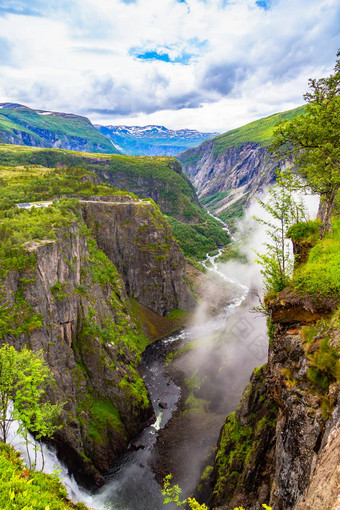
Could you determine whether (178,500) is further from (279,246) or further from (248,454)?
(279,246)

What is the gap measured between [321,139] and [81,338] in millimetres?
48639

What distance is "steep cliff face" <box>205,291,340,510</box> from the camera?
12270 mm

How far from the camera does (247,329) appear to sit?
83.9 meters

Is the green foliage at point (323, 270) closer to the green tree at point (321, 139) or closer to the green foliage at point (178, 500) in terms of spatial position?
the green tree at point (321, 139)

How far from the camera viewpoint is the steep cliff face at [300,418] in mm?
12270

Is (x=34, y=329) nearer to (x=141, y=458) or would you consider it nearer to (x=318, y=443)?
(x=141, y=458)

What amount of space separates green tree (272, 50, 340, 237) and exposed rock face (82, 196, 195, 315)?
73518 mm

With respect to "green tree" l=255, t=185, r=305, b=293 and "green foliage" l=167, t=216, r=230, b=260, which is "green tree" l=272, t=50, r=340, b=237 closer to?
"green tree" l=255, t=185, r=305, b=293

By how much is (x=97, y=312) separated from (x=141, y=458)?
2842cm

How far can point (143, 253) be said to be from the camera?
96.2 meters

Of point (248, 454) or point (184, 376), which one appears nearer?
point (248, 454)

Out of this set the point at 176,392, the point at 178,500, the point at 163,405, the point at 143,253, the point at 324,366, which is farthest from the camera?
the point at 143,253

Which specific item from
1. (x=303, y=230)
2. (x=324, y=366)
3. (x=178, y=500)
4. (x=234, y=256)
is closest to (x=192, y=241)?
(x=234, y=256)

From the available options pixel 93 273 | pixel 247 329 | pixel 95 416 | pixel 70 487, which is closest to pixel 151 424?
pixel 95 416
